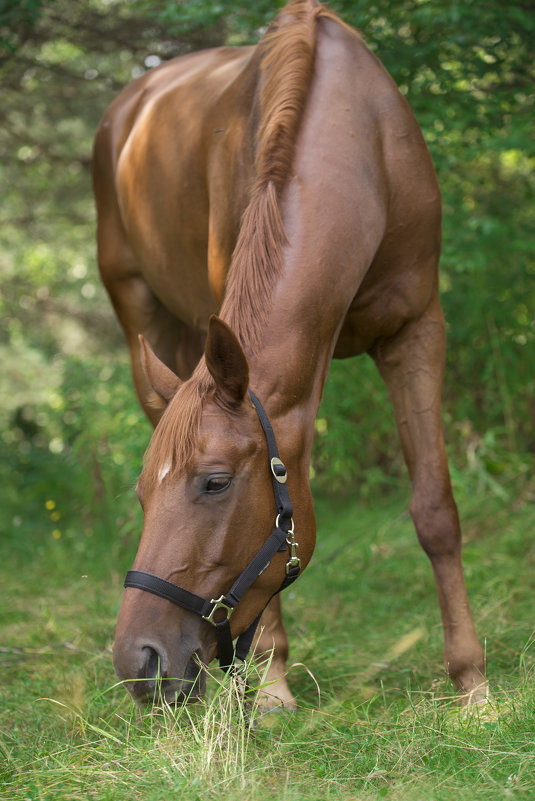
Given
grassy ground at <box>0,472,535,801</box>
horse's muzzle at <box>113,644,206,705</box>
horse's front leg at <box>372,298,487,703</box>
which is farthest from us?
horse's front leg at <box>372,298,487,703</box>

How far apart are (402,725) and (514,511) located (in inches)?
124

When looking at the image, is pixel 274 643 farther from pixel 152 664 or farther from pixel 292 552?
pixel 152 664

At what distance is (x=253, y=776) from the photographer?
6.42ft

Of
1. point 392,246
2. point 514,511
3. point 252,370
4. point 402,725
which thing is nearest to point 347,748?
point 402,725

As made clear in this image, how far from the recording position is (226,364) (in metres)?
2.19

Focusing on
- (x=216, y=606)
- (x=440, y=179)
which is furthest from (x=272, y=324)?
(x=440, y=179)

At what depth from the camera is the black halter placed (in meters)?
2.17

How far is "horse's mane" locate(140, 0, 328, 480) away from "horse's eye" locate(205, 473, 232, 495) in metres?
0.08

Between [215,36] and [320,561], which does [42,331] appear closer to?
[215,36]

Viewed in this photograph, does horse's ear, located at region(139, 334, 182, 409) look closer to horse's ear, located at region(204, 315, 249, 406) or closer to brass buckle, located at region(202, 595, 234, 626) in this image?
horse's ear, located at region(204, 315, 249, 406)

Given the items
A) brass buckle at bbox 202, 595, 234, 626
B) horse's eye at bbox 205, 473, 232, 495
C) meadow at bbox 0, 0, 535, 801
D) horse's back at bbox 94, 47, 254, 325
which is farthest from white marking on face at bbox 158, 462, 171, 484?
horse's back at bbox 94, 47, 254, 325

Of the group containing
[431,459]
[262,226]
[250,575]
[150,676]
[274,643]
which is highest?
[262,226]

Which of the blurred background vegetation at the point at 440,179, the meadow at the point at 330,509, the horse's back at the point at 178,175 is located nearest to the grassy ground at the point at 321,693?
the meadow at the point at 330,509

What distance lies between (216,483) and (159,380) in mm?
399
